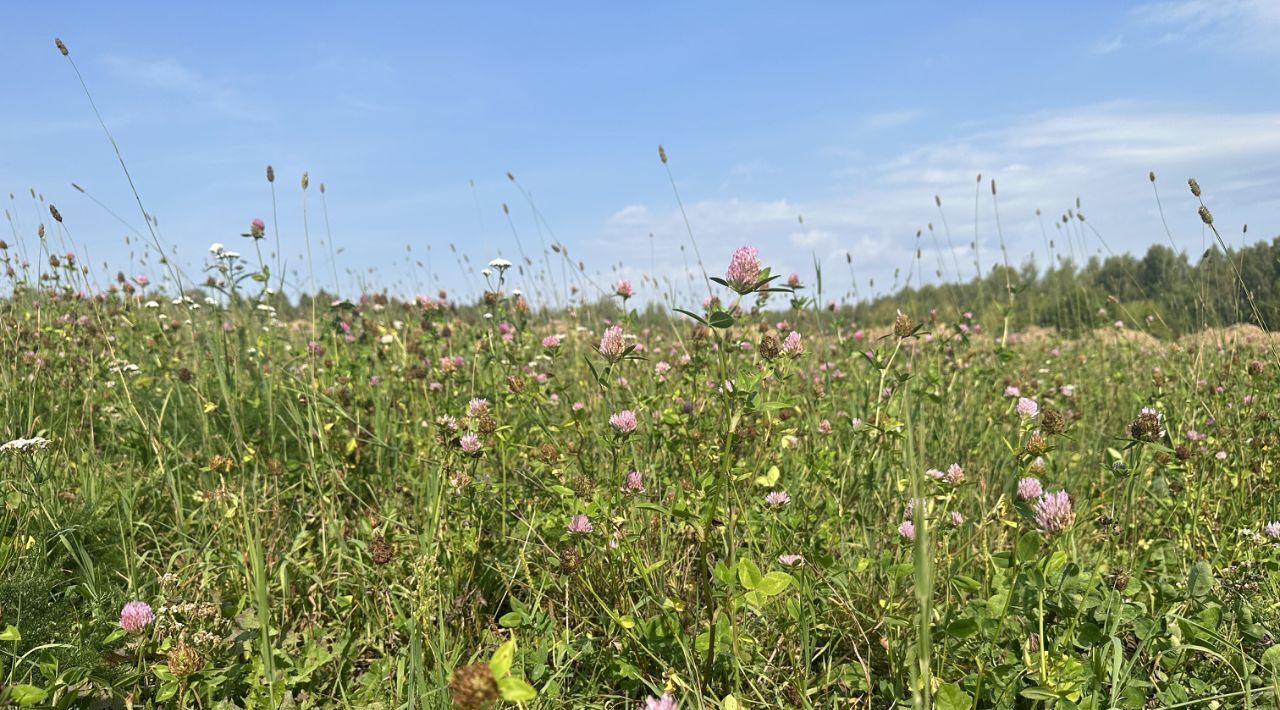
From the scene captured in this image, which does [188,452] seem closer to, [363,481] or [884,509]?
[363,481]

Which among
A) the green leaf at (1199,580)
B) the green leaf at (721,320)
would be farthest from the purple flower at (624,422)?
the green leaf at (1199,580)

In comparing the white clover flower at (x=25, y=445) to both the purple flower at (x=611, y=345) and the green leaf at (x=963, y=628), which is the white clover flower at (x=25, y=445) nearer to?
the purple flower at (x=611, y=345)

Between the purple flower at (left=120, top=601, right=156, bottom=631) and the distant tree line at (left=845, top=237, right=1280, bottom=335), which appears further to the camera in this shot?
the distant tree line at (left=845, top=237, right=1280, bottom=335)

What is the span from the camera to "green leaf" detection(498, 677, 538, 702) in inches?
33.7

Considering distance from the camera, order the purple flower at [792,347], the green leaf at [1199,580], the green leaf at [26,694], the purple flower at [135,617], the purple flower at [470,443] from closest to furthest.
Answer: the green leaf at [26,694], the purple flower at [135,617], the green leaf at [1199,580], the purple flower at [470,443], the purple flower at [792,347]

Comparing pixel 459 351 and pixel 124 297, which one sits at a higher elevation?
pixel 124 297

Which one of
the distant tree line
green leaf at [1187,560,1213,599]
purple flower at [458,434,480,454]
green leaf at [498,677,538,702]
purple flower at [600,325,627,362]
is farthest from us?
the distant tree line

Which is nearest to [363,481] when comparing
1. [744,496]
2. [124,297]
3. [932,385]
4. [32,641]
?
[32,641]

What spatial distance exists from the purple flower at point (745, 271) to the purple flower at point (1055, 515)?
2.51ft

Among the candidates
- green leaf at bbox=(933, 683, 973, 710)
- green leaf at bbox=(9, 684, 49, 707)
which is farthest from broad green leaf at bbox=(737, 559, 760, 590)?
green leaf at bbox=(9, 684, 49, 707)

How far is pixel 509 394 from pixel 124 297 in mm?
4652

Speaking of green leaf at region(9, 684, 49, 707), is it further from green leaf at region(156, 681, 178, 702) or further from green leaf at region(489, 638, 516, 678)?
green leaf at region(489, 638, 516, 678)

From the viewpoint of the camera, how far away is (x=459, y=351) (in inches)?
202

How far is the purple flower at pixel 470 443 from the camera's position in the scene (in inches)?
88.5
